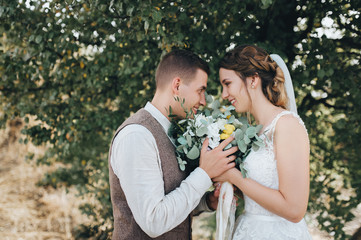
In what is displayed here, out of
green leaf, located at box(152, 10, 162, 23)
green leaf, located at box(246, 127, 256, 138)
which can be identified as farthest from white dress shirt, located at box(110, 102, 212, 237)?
green leaf, located at box(152, 10, 162, 23)

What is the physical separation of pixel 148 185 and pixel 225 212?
2.18 feet

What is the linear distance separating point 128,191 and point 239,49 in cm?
132

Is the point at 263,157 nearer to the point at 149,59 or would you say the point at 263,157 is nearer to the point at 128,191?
the point at 128,191

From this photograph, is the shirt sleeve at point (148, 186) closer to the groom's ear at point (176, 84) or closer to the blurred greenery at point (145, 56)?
the groom's ear at point (176, 84)

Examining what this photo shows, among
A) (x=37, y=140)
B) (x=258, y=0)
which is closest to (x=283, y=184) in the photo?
(x=258, y=0)

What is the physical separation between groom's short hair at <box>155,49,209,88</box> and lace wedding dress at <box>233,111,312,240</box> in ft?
2.14

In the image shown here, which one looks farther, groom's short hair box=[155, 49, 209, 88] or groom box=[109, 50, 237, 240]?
groom's short hair box=[155, 49, 209, 88]

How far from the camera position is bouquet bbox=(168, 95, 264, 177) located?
204 cm

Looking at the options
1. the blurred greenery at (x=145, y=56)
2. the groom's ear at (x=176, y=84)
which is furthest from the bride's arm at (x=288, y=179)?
the blurred greenery at (x=145, y=56)

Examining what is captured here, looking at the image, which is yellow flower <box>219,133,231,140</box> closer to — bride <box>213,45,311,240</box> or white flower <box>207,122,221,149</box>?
white flower <box>207,122,221,149</box>

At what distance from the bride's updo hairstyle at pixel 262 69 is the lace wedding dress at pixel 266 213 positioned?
0.78ft

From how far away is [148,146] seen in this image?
187 cm

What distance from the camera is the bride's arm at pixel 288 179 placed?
6.47 ft

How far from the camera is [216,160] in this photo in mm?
1982
